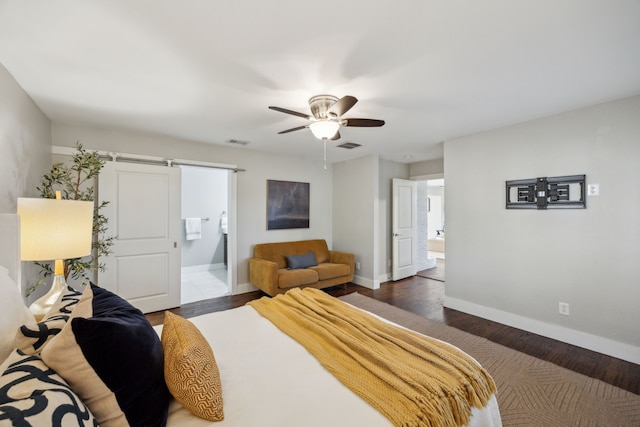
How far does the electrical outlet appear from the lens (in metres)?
2.86

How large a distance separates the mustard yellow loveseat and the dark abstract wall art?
1.33ft

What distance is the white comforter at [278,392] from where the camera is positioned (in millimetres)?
1059

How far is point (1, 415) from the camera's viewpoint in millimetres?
562

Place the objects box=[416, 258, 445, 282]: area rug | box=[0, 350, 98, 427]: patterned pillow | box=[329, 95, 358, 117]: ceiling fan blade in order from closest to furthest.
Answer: box=[0, 350, 98, 427]: patterned pillow, box=[329, 95, 358, 117]: ceiling fan blade, box=[416, 258, 445, 282]: area rug

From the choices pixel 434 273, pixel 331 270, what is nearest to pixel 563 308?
pixel 331 270

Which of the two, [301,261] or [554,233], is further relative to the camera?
[301,261]

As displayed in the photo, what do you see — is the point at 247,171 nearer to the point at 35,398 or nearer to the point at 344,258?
the point at 344,258

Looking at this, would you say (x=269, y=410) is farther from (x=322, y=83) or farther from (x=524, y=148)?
(x=524, y=148)

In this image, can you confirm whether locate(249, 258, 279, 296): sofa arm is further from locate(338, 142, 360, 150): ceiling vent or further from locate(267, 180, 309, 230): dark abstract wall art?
locate(338, 142, 360, 150): ceiling vent

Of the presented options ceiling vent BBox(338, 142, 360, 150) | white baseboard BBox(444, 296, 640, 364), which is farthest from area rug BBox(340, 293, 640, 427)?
ceiling vent BBox(338, 142, 360, 150)

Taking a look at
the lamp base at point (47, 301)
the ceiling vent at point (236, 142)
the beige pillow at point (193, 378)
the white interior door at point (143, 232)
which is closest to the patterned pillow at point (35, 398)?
the beige pillow at point (193, 378)

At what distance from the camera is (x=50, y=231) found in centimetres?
165

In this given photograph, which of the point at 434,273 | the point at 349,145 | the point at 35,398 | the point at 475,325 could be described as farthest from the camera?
the point at 434,273

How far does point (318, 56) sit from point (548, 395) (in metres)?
3.02
